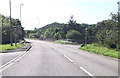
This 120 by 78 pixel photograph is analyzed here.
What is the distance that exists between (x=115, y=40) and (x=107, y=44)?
2191 mm

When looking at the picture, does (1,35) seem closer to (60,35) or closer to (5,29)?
(5,29)

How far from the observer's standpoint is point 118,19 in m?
36.6

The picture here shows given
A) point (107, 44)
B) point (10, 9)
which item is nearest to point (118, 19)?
point (107, 44)

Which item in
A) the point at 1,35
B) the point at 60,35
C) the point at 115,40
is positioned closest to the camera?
the point at 115,40

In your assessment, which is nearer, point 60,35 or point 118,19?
point 118,19

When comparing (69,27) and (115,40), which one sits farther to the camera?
(69,27)

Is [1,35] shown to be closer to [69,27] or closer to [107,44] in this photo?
[107,44]

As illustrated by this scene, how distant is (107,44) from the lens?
3297cm

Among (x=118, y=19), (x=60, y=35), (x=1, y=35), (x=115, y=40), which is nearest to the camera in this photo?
(x=115, y=40)

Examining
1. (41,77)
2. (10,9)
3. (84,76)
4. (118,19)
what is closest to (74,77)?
(84,76)

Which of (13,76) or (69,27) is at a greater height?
(69,27)

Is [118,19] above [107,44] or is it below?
above

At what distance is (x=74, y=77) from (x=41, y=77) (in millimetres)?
1438

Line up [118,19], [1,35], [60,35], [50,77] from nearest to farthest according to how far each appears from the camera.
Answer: [50,77], [118,19], [1,35], [60,35]
